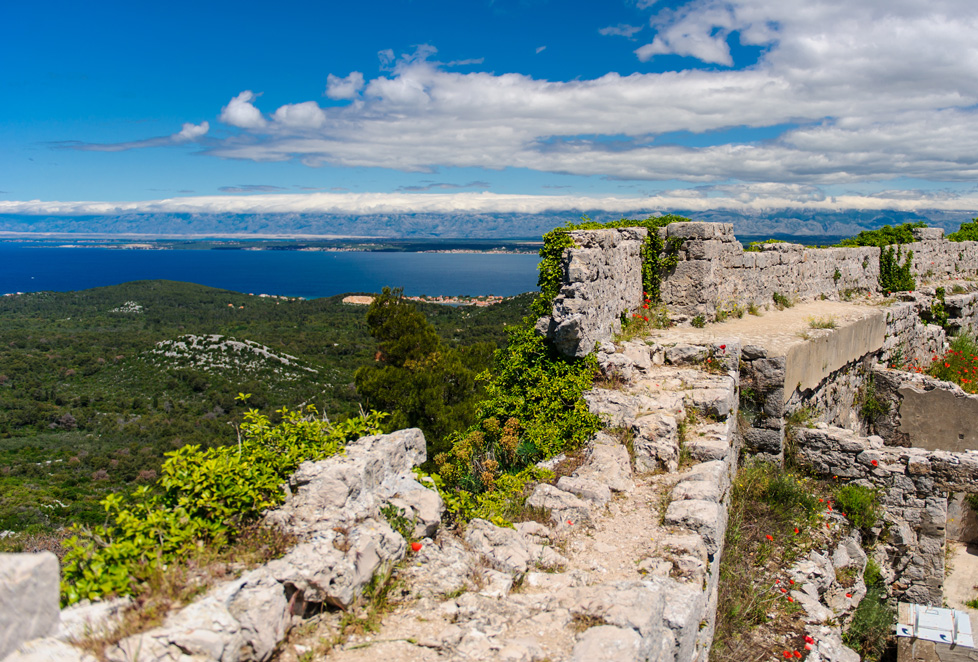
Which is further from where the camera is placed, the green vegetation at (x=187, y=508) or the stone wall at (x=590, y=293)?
the stone wall at (x=590, y=293)

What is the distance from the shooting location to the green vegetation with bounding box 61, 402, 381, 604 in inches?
116

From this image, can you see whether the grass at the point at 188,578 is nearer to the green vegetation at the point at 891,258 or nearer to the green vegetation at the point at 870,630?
the green vegetation at the point at 870,630

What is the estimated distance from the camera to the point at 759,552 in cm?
592

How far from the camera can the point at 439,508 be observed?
441 cm

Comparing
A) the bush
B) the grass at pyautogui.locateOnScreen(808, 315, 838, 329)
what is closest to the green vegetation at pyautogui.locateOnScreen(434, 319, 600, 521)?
the bush

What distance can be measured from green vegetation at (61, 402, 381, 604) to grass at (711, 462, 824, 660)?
371 centimetres

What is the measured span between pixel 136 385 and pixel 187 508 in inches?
1765

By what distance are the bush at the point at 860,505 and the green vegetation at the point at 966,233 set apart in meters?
16.4

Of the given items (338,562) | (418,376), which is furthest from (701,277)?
(418,376)

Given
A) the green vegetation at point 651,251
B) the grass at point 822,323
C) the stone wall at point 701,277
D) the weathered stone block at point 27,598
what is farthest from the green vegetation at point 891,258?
the weathered stone block at point 27,598

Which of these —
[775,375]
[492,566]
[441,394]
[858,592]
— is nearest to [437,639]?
[492,566]

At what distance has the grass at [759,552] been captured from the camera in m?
4.91

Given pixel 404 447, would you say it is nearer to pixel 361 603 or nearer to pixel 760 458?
pixel 361 603

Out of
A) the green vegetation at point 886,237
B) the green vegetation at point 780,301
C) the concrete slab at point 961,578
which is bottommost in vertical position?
the concrete slab at point 961,578
